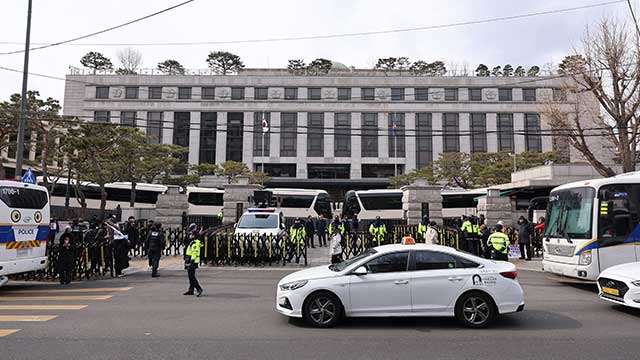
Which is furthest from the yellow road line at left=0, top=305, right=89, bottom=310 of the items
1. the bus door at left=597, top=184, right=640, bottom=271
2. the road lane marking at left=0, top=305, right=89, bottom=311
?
the bus door at left=597, top=184, right=640, bottom=271

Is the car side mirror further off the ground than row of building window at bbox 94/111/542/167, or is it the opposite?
row of building window at bbox 94/111/542/167

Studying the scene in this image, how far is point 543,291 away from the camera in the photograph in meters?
10.5

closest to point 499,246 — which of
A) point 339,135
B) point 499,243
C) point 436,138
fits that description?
point 499,243

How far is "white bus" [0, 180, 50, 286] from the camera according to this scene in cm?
1000

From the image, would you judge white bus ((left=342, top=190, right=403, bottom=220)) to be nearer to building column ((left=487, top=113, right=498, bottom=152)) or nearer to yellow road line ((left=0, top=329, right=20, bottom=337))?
yellow road line ((left=0, top=329, right=20, bottom=337))

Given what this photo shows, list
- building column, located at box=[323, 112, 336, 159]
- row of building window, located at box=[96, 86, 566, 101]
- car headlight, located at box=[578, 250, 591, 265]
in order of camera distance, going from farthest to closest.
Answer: row of building window, located at box=[96, 86, 566, 101], building column, located at box=[323, 112, 336, 159], car headlight, located at box=[578, 250, 591, 265]

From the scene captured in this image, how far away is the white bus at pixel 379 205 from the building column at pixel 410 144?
82.7ft

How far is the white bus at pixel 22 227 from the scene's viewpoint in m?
10.0

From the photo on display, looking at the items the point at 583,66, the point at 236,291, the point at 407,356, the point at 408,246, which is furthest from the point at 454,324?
the point at 583,66

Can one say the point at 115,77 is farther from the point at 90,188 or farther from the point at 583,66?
the point at 583,66

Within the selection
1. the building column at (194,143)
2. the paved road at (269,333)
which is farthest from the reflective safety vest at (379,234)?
the building column at (194,143)

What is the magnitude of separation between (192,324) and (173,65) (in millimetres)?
64603

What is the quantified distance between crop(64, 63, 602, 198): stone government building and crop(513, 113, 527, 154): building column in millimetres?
151

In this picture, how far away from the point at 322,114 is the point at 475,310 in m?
54.6
